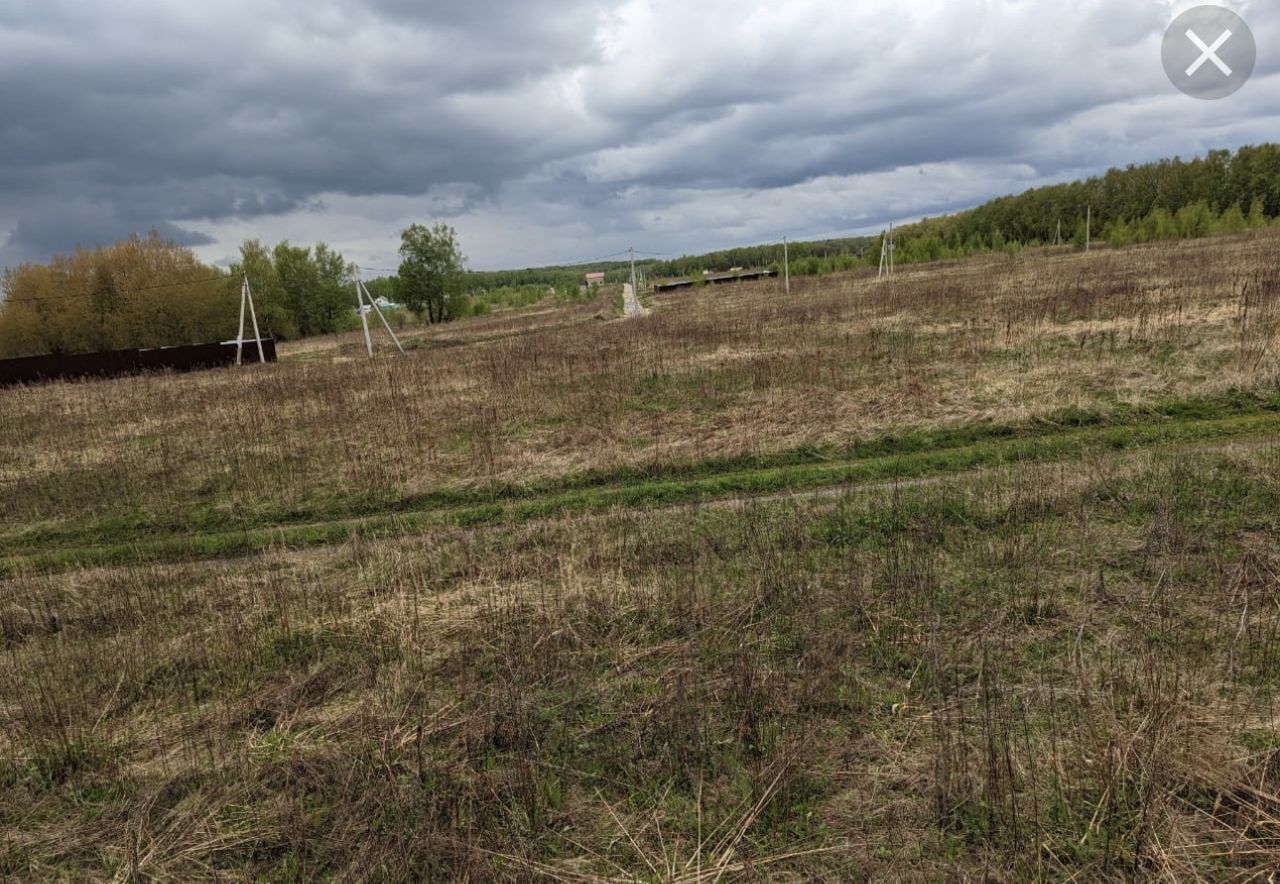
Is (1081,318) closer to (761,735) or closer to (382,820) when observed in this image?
(761,735)

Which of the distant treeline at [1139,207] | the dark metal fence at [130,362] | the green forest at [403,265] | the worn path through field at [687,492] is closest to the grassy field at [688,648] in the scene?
the worn path through field at [687,492]

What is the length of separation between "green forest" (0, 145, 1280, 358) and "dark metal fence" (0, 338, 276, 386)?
12491 millimetres

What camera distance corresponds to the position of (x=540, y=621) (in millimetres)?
5680

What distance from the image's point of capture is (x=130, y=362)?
26.8 m

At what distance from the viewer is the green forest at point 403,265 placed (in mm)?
47156

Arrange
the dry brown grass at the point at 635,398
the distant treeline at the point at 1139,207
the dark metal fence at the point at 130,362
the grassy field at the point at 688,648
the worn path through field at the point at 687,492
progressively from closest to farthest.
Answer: the grassy field at the point at 688,648 → the worn path through field at the point at 687,492 → the dry brown grass at the point at 635,398 → the dark metal fence at the point at 130,362 → the distant treeline at the point at 1139,207

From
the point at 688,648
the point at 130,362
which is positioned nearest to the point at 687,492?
the point at 688,648

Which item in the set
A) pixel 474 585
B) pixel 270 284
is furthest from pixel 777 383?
pixel 270 284

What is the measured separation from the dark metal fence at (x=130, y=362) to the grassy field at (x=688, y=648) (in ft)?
55.5

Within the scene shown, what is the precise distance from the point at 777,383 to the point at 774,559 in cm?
767

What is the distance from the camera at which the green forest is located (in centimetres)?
4716

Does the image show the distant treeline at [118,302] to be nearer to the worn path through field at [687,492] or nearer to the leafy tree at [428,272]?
the leafy tree at [428,272]

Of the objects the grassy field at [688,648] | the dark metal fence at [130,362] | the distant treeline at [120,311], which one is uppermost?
the distant treeline at [120,311]

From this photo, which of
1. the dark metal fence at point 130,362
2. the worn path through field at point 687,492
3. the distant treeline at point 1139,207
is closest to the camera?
the worn path through field at point 687,492
